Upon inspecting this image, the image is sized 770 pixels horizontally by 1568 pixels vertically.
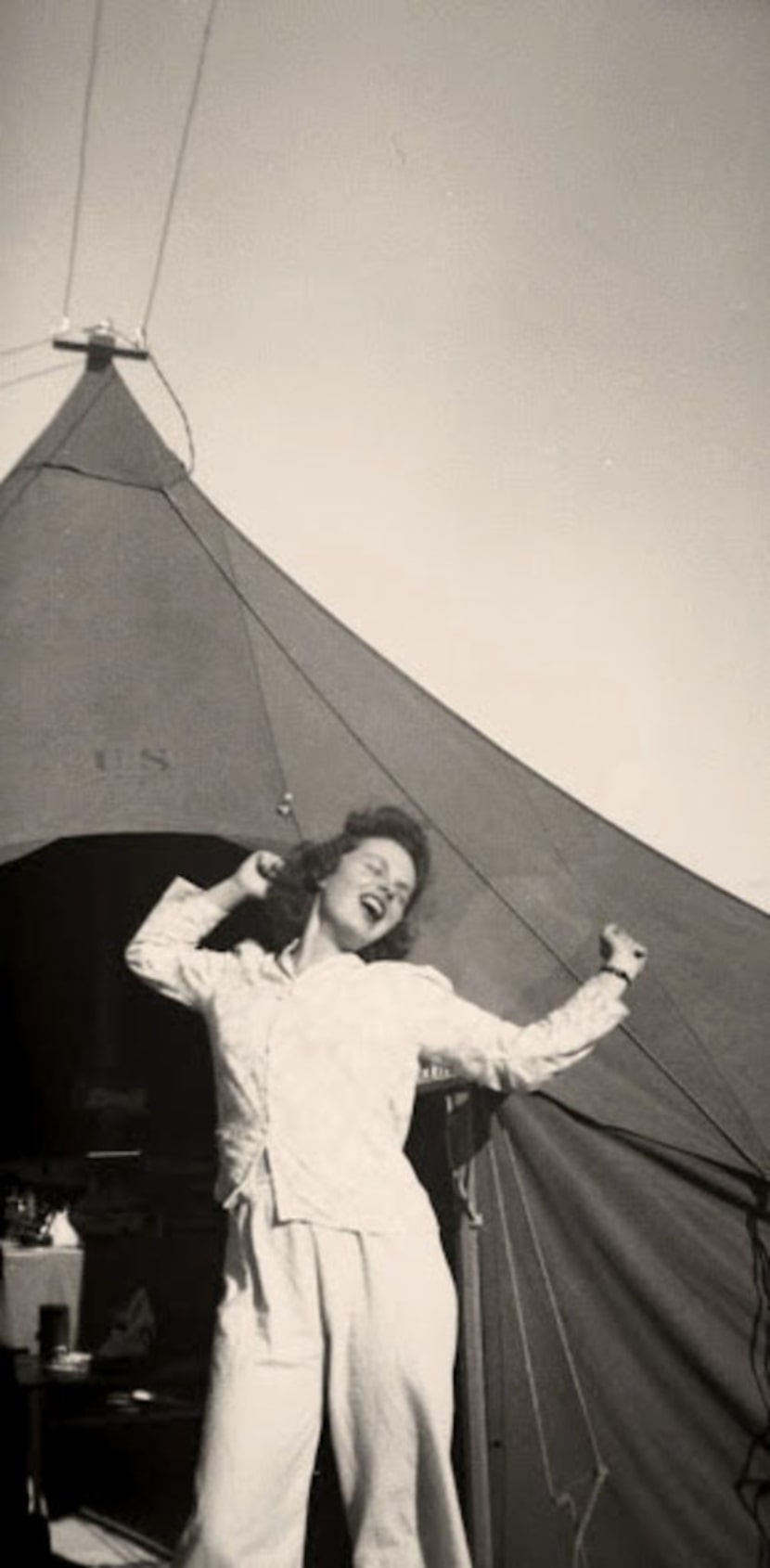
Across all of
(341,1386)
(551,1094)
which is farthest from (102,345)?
(341,1386)

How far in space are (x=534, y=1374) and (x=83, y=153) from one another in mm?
1494

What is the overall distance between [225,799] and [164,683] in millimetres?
177

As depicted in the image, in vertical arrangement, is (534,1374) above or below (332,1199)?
below

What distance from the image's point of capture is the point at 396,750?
206 centimetres

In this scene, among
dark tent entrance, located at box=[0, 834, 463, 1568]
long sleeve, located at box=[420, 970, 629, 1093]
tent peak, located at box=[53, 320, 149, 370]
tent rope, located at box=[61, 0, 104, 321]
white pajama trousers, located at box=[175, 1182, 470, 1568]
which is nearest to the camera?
white pajama trousers, located at box=[175, 1182, 470, 1568]

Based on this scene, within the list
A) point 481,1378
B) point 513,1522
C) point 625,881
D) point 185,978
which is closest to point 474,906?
point 625,881

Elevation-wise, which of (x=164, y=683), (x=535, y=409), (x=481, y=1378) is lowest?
(x=481, y=1378)

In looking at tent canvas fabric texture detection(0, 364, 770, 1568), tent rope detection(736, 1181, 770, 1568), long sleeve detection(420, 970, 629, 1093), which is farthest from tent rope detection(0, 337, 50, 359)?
tent rope detection(736, 1181, 770, 1568)

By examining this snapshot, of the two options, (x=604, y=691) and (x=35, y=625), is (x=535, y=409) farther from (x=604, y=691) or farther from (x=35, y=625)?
(x=35, y=625)

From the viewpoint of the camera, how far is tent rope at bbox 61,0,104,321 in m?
1.96

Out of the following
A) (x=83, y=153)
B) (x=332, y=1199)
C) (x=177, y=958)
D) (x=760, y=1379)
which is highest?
(x=83, y=153)

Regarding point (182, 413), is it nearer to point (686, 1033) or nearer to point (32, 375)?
point (32, 375)

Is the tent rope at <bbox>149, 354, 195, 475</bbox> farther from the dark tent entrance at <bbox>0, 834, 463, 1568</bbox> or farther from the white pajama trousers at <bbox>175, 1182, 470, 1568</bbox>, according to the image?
the white pajama trousers at <bbox>175, 1182, 470, 1568</bbox>

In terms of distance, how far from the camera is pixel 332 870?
6.14ft
